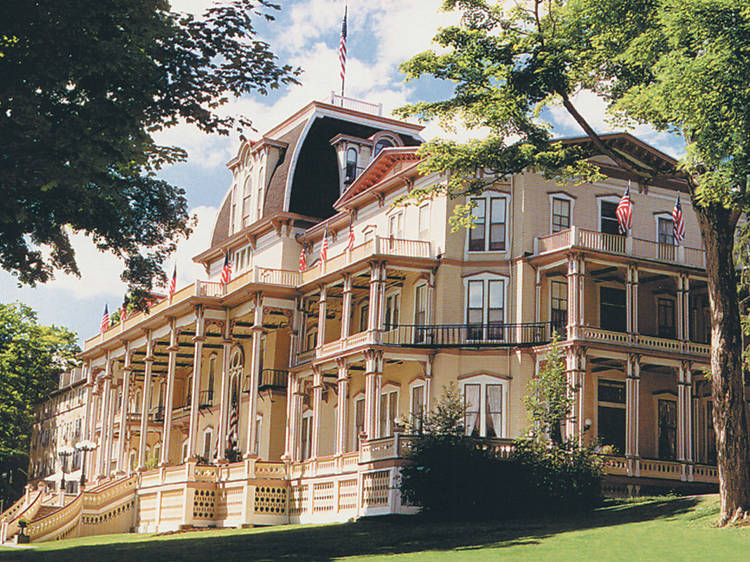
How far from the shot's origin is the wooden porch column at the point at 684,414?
38.9 meters

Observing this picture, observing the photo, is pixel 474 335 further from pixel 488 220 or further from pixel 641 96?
pixel 641 96

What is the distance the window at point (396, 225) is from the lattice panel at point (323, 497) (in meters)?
12.2

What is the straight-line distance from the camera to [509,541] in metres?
23.3

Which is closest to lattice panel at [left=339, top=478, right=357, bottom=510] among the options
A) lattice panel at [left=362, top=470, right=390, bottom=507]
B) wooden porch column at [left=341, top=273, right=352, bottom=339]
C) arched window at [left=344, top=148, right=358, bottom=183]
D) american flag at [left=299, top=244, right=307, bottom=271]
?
lattice panel at [left=362, top=470, right=390, bottom=507]

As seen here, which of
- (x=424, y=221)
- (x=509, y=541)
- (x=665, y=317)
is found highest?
(x=424, y=221)

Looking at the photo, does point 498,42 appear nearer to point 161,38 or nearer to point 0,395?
point 161,38

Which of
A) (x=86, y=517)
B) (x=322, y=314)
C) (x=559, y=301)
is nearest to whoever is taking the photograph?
(x=559, y=301)

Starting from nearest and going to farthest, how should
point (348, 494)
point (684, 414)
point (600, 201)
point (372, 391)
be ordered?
1. point (348, 494)
2. point (684, 414)
3. point (372, 391)
4. point (600, 201)

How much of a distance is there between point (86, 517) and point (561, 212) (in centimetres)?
2372

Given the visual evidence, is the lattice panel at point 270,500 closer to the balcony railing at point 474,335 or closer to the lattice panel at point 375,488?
the lattice panel at point 375,488

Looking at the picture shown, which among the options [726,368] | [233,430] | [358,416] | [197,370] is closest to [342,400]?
[358,416]

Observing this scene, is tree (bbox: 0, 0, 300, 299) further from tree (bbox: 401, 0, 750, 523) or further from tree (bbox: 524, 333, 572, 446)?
tree (bbox: 524, 333, 572, 446)

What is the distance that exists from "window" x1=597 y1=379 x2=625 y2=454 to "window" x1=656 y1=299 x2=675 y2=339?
323 cm

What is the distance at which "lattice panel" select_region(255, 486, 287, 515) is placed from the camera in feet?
131
